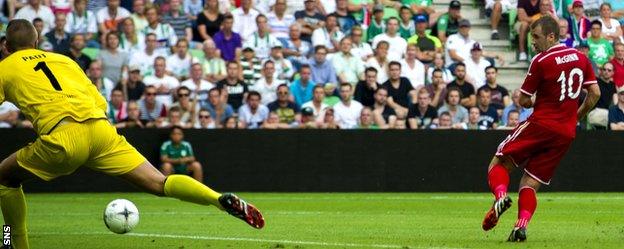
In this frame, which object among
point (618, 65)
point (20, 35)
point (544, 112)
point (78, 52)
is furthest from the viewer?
point (618, 65)

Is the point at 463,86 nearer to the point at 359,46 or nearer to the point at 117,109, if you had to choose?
the point at 359,46

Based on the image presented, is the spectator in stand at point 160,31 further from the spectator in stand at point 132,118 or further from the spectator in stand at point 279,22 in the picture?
the spectator in stand at point 279,22

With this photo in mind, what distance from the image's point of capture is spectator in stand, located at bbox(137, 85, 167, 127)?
20.3 m

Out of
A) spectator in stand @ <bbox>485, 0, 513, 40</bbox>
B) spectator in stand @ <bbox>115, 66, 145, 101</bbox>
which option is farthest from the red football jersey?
spectator in stand @ <bbox>485, 0, 513, 40</bbox>

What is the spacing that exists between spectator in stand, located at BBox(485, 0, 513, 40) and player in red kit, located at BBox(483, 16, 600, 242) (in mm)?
12975

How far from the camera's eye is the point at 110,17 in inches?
850

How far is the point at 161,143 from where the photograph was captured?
20.0 metres

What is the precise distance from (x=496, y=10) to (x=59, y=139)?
52.3ft

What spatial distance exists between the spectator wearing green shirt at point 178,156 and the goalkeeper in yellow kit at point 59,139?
1035 cm

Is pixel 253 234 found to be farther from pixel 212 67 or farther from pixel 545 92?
pixel 212 67

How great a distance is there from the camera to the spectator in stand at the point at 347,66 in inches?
859

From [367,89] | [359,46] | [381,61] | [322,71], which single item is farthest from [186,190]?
[359,46]

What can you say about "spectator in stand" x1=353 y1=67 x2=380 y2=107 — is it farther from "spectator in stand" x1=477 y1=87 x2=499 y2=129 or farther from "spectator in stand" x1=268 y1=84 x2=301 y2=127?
"spectator in stand" x1=477 y1=87 x2=499 y2=129

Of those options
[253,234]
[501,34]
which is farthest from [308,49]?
[253,234]
